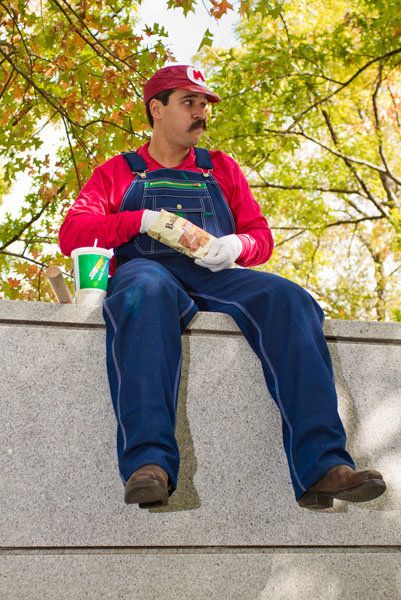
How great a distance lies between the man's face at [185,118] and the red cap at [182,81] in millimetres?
35

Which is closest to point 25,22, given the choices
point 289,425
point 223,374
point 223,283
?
point 223,283

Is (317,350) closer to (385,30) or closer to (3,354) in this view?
(3,354)

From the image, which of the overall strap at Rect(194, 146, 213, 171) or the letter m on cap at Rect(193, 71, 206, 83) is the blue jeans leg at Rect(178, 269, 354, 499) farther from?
the letter m on cap at Rect(193, 71, 206, 83)

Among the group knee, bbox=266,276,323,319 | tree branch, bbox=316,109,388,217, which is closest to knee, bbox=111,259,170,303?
knee, bbox=266,276,323,319

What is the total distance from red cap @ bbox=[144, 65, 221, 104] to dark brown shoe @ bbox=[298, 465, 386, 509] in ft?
6.47

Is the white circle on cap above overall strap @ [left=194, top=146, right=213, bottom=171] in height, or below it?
above

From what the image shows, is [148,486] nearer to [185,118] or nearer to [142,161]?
[142,161]

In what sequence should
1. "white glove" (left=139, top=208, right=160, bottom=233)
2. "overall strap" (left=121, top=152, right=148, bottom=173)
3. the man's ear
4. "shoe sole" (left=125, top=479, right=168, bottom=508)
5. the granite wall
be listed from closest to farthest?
"shoe sole" (left=125, top=479, right=168, bottom=508), the granite wall, "white glove" (left=139, top=208, right=160, bottom=233), "overall strap" (left=121, top=152, right=148, bottom=173), the man's ear

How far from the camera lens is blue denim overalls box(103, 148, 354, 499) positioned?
1865 mm

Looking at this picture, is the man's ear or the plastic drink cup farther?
the man's ear

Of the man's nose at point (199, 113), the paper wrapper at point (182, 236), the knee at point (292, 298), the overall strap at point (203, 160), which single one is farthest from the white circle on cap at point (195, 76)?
the knee at point (292, 298)

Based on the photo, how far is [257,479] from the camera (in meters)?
2.23

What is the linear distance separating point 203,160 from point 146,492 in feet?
6.05

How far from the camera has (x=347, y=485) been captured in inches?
69.7
